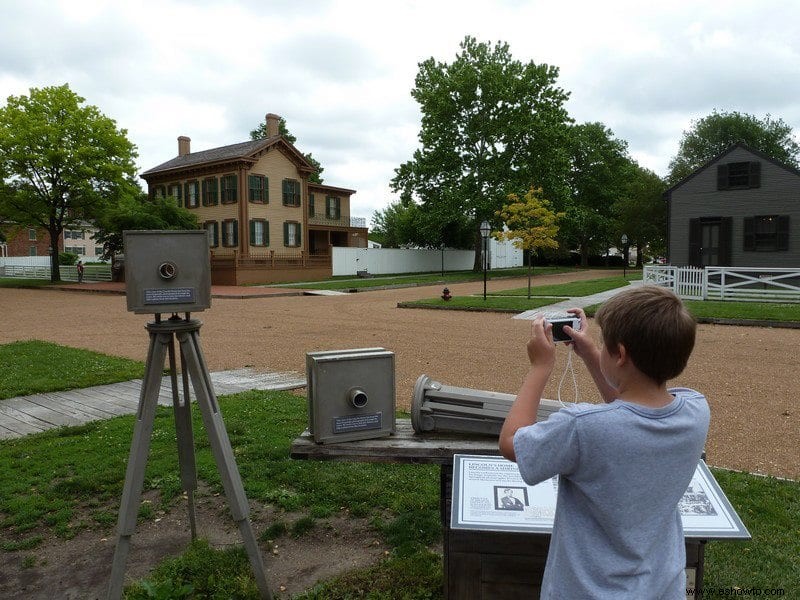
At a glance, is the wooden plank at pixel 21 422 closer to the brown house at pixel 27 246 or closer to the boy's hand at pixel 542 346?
the boy's hand at pixel 542 346

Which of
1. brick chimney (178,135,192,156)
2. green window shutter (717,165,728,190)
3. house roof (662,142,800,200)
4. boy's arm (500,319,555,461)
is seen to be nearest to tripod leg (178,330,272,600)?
boy's arm (500,319,555,461)

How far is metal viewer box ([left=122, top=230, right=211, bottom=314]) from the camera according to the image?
281 centimetres

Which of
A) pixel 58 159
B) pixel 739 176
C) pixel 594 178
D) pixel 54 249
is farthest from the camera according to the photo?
pixel 594 178

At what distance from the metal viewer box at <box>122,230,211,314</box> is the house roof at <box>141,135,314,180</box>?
33315mm

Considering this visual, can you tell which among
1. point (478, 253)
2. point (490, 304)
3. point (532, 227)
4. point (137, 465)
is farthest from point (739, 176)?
point (137, 465)

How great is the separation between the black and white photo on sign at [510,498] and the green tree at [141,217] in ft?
98.8

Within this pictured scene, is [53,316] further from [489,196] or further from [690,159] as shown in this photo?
[690,159]

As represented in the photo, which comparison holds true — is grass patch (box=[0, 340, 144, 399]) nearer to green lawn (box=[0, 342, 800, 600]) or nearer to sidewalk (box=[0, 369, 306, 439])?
sidewalk (box=[0, 369, 306, 439])

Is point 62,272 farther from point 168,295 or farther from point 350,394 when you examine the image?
point 350,394

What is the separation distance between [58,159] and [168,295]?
118ft

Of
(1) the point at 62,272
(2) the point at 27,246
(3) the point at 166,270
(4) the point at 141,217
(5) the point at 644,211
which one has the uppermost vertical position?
(5) the point at 644,211

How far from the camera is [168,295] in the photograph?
287cm

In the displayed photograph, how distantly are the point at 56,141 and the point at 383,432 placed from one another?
37077 millimetres

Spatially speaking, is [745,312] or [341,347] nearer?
[341,347]
